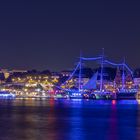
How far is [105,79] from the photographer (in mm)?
137375

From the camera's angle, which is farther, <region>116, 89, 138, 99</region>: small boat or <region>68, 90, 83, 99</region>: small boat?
<region>68, 90, 83, 99</region>: small boat

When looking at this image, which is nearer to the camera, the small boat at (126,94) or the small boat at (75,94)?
the small boat at (126,94)

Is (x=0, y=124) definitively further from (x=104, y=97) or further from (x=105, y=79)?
(x=105, y=79)

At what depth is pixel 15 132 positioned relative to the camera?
1494 inches

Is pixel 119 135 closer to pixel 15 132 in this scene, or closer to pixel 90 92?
pixel 15 132

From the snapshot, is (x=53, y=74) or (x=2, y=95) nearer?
(x=2, y=95)

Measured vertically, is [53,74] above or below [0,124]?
above

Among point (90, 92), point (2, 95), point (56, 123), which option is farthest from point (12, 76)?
point (56, 123)

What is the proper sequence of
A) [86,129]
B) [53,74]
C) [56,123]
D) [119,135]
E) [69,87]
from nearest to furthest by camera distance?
[119,135] < [86,129] < [56,123] < [69,87] < [53,74]

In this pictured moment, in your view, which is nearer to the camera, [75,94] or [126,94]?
[126,94]

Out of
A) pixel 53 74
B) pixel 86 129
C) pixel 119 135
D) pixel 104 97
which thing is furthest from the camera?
pixel 53 74

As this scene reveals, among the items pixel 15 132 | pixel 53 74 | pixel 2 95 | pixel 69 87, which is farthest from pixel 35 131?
pixel 53 74

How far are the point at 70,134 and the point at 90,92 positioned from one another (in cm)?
7683

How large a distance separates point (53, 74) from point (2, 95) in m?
31.5
